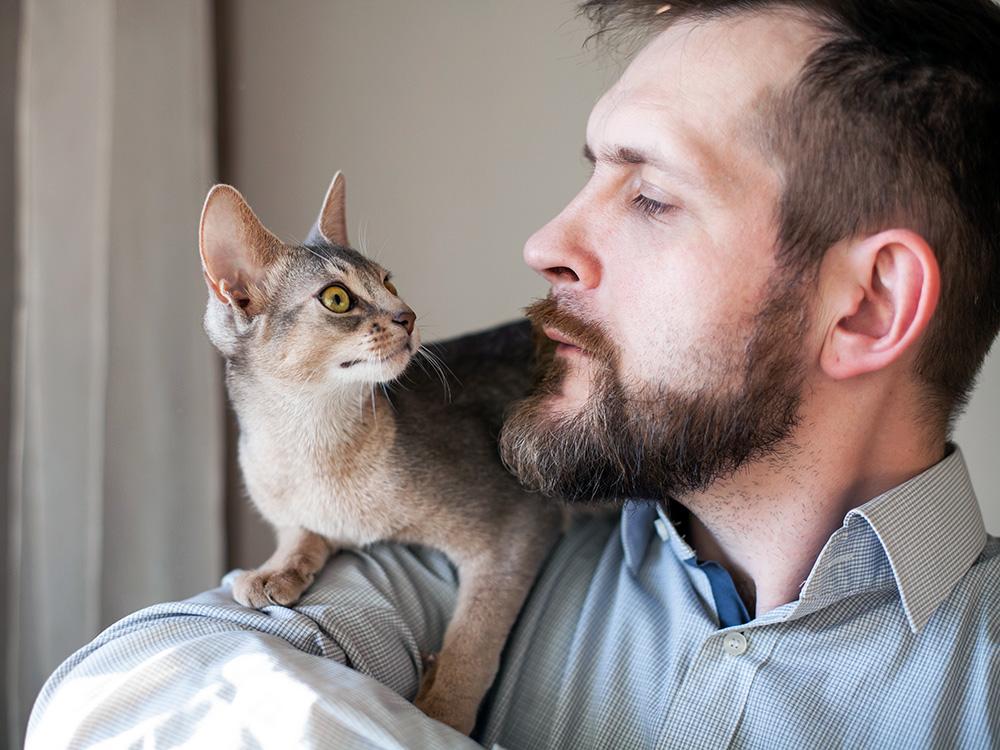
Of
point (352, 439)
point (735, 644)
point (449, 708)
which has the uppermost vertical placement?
point (352, 439)

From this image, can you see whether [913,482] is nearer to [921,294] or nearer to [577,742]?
[921,294]

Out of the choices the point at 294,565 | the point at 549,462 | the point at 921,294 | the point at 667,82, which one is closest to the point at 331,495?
the point at 294,565

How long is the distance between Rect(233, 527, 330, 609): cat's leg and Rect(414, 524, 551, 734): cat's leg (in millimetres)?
210

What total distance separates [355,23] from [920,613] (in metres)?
1.55

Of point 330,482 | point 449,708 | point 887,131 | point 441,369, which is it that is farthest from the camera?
point 441,369

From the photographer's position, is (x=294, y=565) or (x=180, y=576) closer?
(x=294, y=565)

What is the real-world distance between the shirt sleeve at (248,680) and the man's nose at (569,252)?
0.51 m

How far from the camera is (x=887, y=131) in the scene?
114 centimetres

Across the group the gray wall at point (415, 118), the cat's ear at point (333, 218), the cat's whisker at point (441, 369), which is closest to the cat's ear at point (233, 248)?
the cat's ear at point (333, 218)

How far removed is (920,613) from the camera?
119cm

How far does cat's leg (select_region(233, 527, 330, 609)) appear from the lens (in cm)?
122

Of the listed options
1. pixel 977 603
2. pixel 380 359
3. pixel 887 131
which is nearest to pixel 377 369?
pixel 380 359

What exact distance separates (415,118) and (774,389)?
44.2 inches

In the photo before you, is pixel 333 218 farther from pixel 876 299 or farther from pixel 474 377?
pixel 876 299
